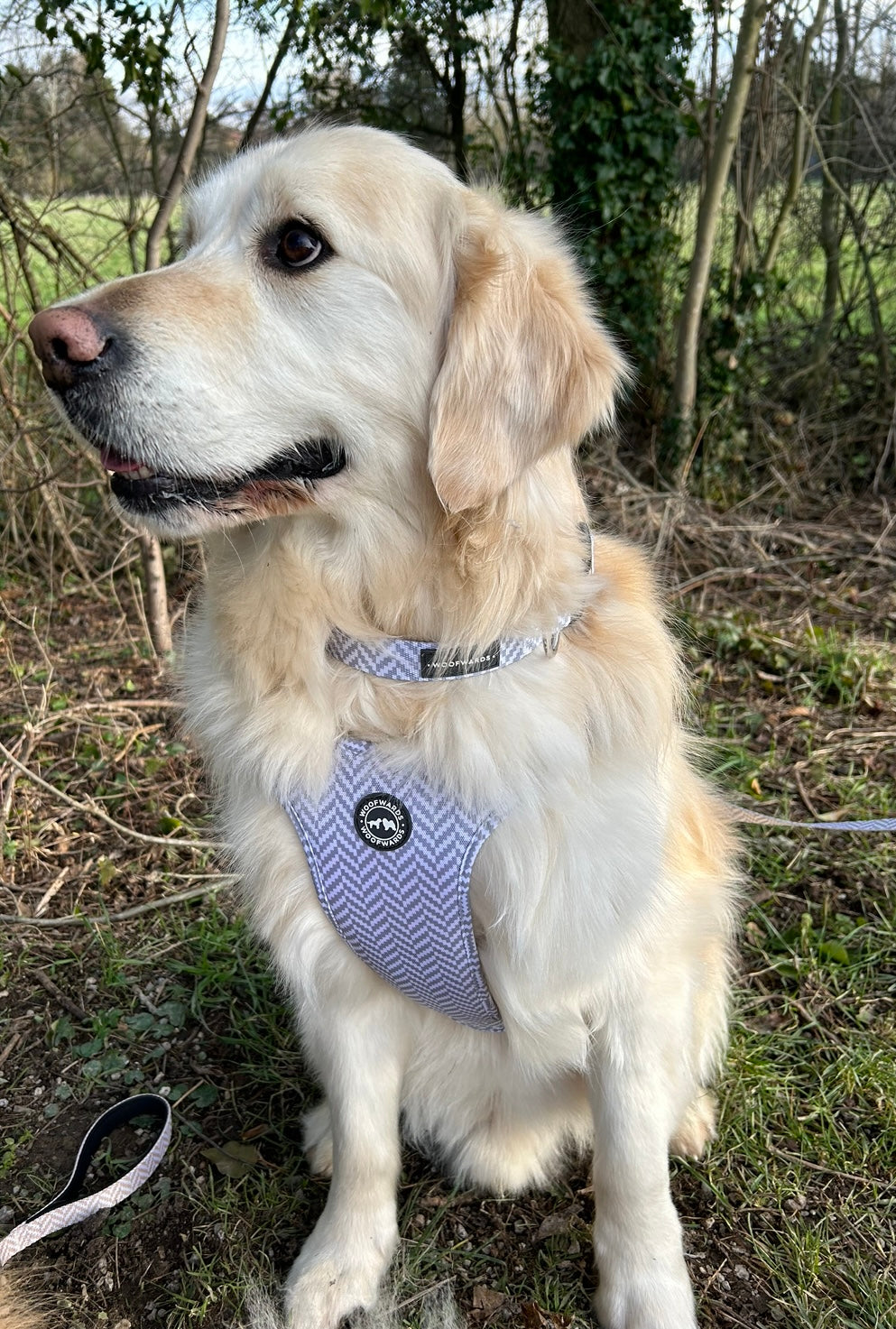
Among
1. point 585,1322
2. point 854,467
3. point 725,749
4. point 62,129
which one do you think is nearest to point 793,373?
point 854,467

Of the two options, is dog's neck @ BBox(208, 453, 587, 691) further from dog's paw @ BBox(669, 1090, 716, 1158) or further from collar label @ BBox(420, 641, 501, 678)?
dog's paw @ BBox(669, 1090, 716, 1158)

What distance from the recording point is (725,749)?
10.8 feet

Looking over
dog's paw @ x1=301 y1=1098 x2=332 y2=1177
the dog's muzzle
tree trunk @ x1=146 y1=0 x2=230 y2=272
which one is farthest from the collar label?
tree trunk @ x1=146 y1=0 x2=230 y2=272

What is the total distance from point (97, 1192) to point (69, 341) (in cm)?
157

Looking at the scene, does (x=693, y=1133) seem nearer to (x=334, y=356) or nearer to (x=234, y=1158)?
(x=234, y=1158)

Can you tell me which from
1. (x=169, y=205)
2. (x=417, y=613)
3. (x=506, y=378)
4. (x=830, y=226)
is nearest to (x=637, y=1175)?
(x=417, y=613)

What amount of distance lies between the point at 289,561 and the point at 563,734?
1.74 ft

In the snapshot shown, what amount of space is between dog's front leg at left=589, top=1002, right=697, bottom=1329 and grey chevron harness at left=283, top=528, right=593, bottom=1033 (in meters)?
0.27

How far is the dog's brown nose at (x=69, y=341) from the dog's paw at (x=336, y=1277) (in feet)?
5.10

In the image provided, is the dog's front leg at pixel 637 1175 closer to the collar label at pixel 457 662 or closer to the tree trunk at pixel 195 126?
the collar label at pixel 457 662

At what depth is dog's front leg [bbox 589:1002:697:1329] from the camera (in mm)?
1639

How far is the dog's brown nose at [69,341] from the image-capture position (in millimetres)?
1418

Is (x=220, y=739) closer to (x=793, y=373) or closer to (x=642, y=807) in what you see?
(x=642, y=807)

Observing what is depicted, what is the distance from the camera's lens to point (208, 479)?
4.89ft
